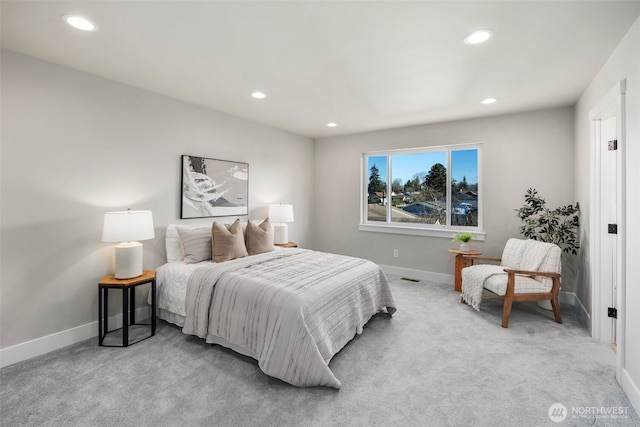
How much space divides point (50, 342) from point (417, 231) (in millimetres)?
4609

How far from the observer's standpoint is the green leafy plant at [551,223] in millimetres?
3396

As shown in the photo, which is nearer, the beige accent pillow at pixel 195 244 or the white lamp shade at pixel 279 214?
the beige accent pillow at pixel 195 244

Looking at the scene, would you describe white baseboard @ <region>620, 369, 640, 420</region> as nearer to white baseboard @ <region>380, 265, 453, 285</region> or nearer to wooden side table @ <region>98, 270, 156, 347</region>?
white baseboard @ <region>380, 265, 453, 285</region>

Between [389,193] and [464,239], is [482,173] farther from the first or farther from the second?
[389,193]

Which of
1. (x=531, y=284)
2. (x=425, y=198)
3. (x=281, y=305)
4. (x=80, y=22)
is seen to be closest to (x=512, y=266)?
(x=531, y=284)

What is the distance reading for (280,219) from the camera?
4469 millimetres

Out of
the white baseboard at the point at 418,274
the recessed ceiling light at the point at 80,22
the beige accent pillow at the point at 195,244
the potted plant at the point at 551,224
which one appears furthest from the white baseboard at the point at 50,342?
the potted plant at the point at 551,224

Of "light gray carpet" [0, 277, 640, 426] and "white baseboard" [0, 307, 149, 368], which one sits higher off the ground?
"white baseboard" [0, 307, 149, 368]

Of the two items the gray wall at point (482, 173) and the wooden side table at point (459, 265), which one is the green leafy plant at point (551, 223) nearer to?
the gray wall at point (482, 173)

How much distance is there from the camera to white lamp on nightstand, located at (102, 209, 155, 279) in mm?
2585

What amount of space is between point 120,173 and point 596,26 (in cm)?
419

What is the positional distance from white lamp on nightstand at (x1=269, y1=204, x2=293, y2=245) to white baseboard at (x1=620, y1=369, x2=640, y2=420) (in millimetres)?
3750

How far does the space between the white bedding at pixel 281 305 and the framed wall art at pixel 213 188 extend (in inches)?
33.2

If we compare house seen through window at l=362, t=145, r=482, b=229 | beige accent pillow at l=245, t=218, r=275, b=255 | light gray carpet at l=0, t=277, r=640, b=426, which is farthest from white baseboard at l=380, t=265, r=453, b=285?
beige accent pillow at l=245, t=218, r=275, b=255
